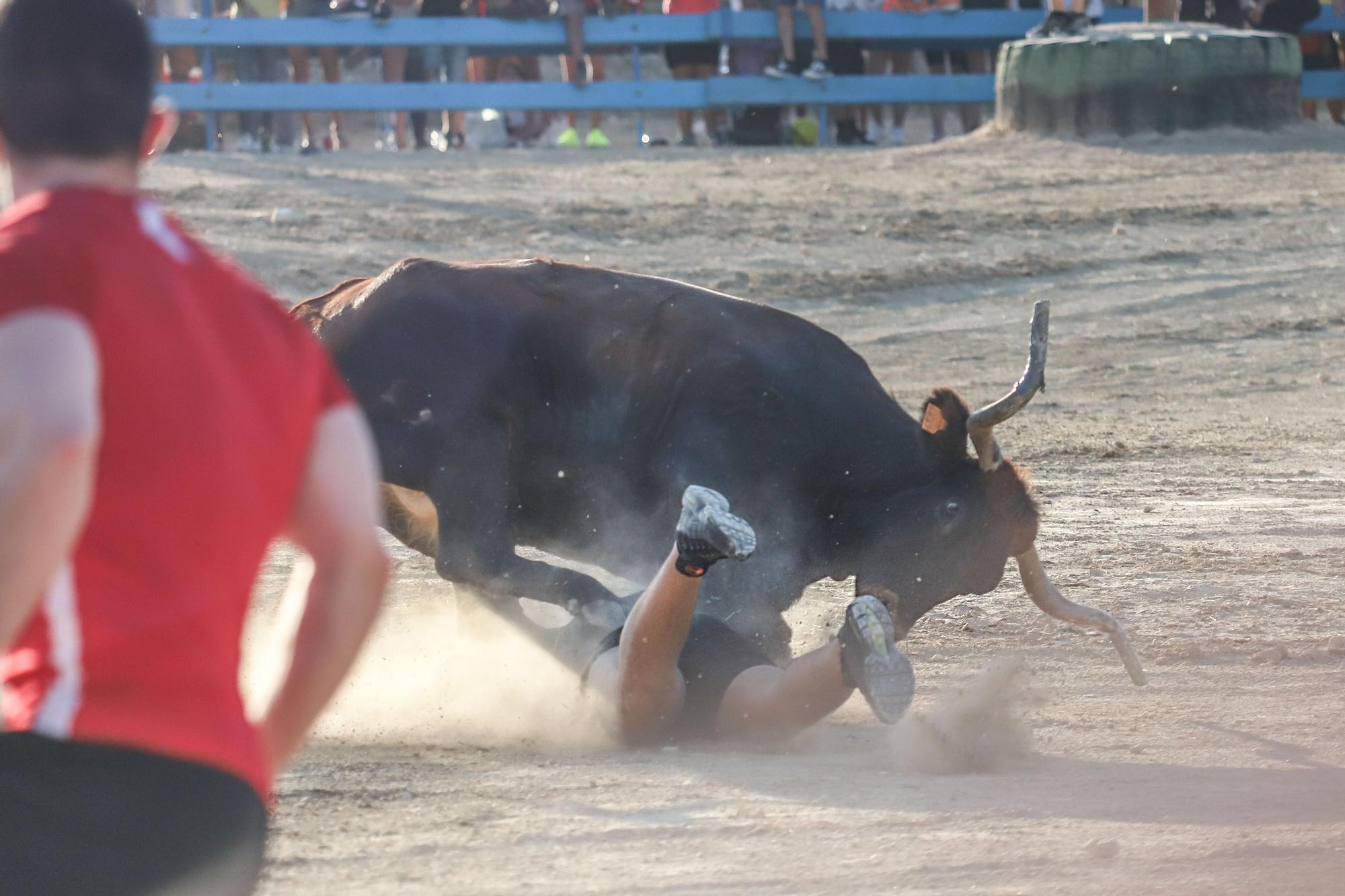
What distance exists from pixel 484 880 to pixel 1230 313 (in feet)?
32.6

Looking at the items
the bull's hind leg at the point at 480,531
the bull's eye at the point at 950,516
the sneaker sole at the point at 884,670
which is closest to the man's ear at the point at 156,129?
the sneaker sole at the point at 884,670

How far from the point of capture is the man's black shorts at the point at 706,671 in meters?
4.87

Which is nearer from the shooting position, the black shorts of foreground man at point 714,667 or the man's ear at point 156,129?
the man's ear at point 156,129

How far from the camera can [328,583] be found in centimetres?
188

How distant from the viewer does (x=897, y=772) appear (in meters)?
4.60

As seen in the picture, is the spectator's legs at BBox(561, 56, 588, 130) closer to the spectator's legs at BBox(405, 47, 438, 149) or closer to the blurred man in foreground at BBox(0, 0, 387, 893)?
the spectator's legs at BBox(405, 47, 438, 149)

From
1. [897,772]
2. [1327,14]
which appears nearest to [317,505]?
[897,772]

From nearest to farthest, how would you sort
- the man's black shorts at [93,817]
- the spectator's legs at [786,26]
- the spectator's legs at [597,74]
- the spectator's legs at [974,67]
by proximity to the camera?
the man's black shorts at [93,817] → the spectator's legs at [786,26] → the spectator's legs at [597,74] → the spectator's legs at [974,67]

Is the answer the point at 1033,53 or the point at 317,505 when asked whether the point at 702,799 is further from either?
the point at 1033,53

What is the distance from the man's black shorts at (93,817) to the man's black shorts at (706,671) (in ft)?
10.3

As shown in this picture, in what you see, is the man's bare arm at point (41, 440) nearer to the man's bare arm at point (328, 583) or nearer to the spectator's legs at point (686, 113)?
the man's bare arm at point (328, 583)

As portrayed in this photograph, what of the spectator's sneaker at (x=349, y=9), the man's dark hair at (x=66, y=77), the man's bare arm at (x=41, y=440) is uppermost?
the spectator's sneaker at (x=349, y=9)

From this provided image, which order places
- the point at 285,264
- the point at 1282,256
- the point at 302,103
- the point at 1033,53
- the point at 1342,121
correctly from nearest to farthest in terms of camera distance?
1. the point at 285,264
2. the point at 1282,256
3. the point at 1033,53
4. the point at 302,103
5. the point at 1342,121

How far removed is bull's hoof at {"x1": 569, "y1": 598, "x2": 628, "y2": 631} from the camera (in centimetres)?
551
